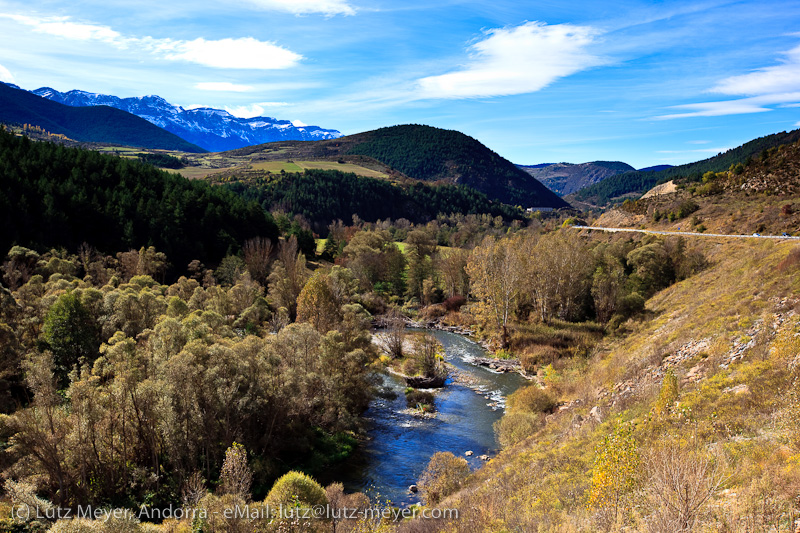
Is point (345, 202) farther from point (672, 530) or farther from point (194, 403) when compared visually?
point (672, 530)

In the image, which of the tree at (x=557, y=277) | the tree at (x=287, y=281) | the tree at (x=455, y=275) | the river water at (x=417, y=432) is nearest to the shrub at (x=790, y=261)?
the river water at (x=417, y=432)

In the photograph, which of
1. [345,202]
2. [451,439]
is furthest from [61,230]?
[345,202]

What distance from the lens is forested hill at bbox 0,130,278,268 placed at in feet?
237

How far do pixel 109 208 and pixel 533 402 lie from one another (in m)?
83.3

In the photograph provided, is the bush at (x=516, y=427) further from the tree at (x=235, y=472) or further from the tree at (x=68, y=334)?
the tree at (x=68, y=334)

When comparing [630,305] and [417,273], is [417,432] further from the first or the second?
[417,273]

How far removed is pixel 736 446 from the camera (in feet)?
50.6

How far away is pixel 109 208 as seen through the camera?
270 ft

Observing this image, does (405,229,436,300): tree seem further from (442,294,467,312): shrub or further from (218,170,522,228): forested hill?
(218,170,522,228): forested hill

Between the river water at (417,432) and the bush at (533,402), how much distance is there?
187cm

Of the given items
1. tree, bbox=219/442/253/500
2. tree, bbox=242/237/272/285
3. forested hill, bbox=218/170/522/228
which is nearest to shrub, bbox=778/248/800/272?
tree, bbox=219/442/253/500

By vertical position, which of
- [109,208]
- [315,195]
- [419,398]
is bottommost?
[419,398]

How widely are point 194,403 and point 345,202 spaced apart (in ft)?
552

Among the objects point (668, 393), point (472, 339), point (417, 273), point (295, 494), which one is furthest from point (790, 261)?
point (417, 273)
